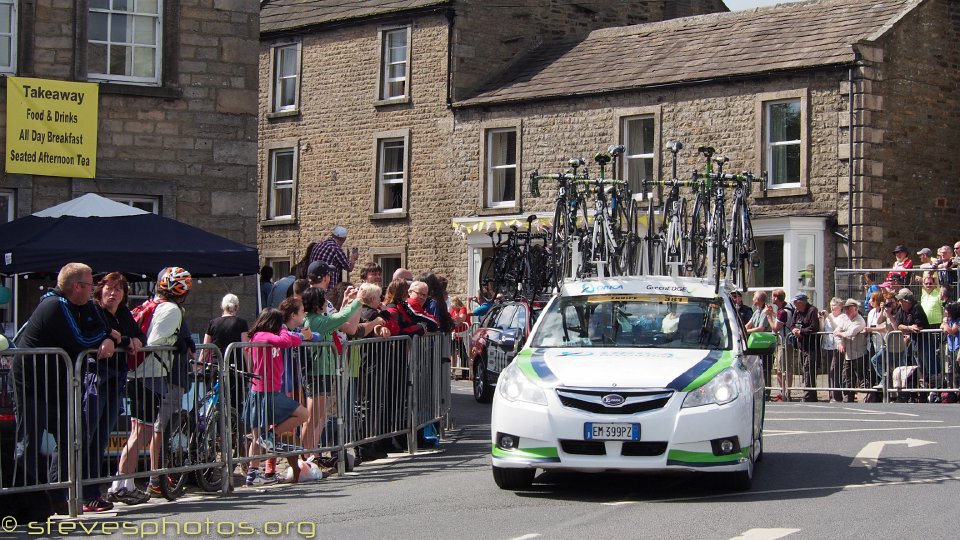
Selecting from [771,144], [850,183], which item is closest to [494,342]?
[850,183]

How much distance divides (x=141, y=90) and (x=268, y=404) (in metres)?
9.45

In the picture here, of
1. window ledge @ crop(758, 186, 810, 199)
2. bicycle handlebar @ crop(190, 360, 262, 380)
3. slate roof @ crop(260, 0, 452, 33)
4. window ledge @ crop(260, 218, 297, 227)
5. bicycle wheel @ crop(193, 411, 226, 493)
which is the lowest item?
bicycle wheel @ crop(193, 411, 226, 493)

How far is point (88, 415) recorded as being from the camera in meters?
10.9

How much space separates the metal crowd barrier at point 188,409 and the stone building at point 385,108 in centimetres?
2254

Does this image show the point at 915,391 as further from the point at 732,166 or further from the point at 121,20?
the point at 121,20

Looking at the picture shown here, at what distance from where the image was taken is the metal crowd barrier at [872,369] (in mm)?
22969

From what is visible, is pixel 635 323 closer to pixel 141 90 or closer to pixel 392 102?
pixel 141 90

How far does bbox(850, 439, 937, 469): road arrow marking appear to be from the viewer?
13670mm

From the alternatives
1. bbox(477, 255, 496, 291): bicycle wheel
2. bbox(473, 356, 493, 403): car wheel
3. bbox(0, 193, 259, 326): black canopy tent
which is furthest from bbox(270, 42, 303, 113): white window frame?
bbox(0, 193, 259, 326): black canopy tent

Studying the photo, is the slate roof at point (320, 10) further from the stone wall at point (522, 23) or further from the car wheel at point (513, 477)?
the car wheel at point (513, 477)

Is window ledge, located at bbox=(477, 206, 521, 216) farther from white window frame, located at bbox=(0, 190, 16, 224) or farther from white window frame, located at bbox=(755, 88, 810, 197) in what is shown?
white window frame, located at bbox=(0, 190, 16, 224)

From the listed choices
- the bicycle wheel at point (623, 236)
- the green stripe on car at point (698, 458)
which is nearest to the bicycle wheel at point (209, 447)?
the green stripe on car at point (698, 458)

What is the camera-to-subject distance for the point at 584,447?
36.7 ft

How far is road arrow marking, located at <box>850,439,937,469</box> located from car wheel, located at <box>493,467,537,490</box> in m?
3.43
